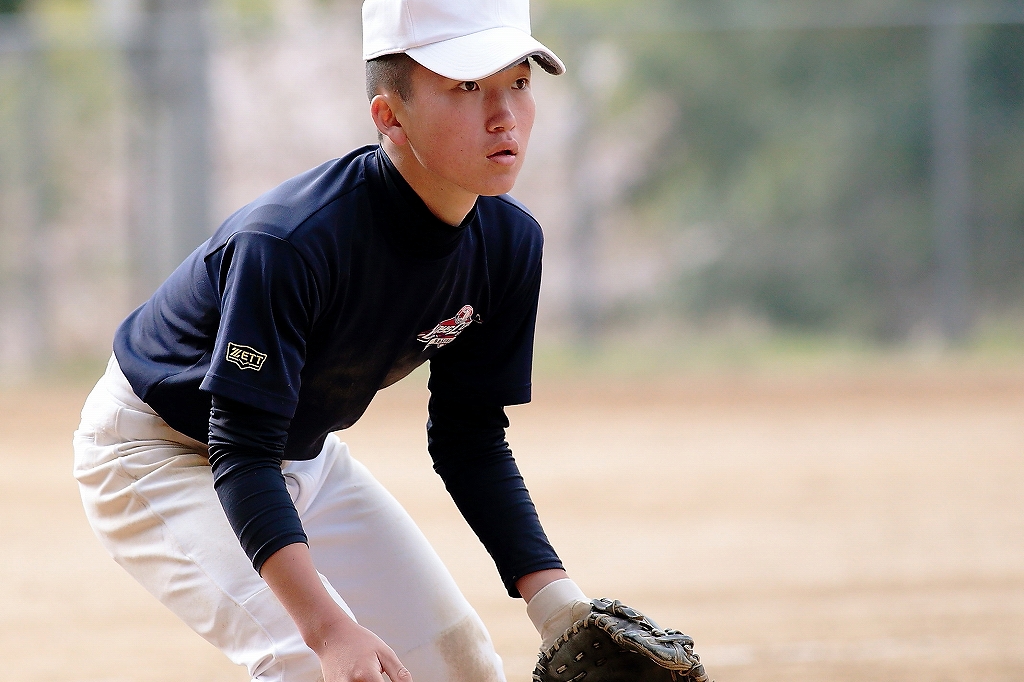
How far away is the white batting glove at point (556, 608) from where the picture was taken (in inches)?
95.3

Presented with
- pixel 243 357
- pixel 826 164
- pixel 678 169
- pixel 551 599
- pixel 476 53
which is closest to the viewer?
pixel 243 357

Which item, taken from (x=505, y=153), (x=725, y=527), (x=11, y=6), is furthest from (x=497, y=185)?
(x=11, y=6)

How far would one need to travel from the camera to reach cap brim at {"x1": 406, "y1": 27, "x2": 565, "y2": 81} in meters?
2.11

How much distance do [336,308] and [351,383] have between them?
21cm

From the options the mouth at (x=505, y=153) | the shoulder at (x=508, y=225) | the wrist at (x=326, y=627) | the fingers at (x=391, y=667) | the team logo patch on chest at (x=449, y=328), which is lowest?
the fingers at (x=391, y=667)

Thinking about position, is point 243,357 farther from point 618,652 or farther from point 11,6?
point 11,6

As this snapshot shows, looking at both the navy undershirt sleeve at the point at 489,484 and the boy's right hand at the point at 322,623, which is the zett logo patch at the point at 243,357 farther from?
the navy undershirt sleeve at the point at 489,484

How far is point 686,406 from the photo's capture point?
30.7 ft

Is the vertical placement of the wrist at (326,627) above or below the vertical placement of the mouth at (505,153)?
below

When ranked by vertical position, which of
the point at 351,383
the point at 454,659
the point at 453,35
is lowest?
the point at 454,659

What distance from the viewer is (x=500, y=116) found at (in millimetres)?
2178

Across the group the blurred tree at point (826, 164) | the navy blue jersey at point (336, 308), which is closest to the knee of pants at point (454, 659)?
the navy blue jersey at point (336, 308)

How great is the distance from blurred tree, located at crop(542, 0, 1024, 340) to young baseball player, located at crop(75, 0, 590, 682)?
9.14 meters

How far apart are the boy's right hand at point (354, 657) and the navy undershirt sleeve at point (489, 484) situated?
0.58 metres
